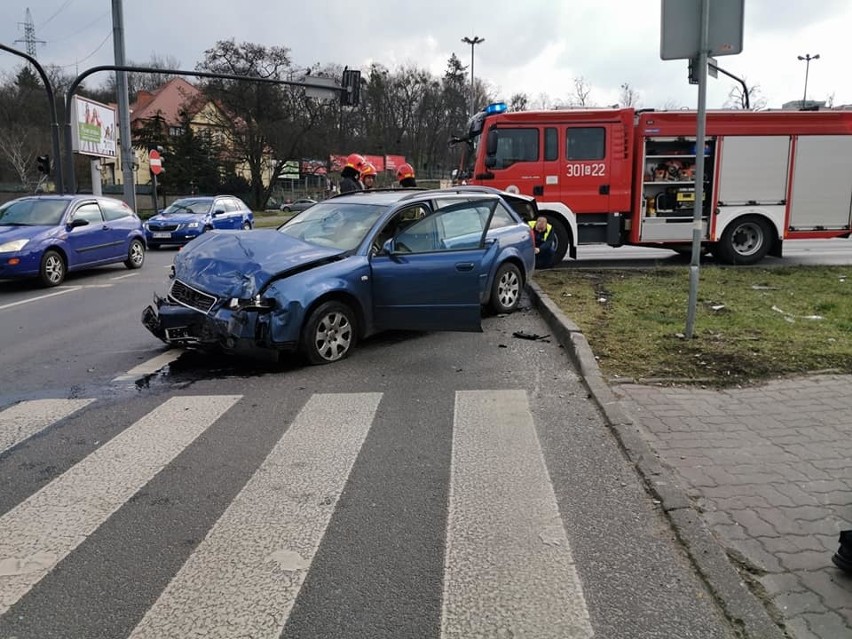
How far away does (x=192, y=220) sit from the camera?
838 inches

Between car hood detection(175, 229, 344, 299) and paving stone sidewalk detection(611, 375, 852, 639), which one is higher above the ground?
car hood detection(175, 229, 344, 299)

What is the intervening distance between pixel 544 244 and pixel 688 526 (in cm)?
939

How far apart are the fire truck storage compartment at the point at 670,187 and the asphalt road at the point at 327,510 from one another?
8028mm

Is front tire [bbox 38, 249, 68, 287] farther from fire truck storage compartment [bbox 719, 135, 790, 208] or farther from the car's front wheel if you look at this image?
fire truck storage compartment [bbox 719, 135, 790, 208]

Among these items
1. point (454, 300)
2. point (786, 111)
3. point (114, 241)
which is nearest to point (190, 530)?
point (454, 300)

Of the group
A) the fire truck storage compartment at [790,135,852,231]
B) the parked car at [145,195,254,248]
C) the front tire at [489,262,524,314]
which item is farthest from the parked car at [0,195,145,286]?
the fire truck storage compartment at [790,135,852,231]

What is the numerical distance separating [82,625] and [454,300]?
16.3ft

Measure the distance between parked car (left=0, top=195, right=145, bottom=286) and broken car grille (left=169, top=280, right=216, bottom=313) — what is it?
272 inches

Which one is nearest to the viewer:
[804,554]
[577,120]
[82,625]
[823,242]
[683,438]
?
[82,625]

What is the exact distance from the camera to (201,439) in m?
4.90

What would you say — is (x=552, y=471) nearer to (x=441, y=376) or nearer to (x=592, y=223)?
(x=441, y=376)

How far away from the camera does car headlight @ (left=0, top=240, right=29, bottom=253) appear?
12.0 m

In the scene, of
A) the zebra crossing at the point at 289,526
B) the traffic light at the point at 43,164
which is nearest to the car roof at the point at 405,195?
the zebra crossing at the point at 289,526

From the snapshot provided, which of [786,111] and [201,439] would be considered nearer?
[201,439]
